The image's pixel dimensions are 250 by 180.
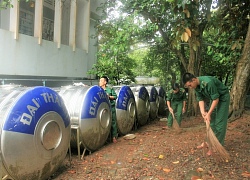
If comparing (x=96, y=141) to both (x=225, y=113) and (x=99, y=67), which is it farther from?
(x=99, y=67)

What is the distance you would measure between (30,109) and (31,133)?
1.09 ft

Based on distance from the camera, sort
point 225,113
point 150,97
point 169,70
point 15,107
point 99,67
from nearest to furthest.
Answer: point 15,107 → point 225,113 → point 150,97 → point 99,67 → point 169,70

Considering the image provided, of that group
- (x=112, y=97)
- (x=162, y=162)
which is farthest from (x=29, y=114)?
(x=112, y=97)

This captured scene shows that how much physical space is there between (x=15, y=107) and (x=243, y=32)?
7.29 meters

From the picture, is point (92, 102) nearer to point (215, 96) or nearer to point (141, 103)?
point (215, 96)

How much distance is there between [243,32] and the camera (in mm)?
7898

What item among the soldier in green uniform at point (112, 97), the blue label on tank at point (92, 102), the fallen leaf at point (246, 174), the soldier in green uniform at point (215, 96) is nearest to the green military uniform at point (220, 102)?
the soldier in green uniform at point (215, 96)

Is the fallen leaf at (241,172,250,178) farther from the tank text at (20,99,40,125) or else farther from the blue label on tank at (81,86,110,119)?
the tank text at (20,99,40,125)

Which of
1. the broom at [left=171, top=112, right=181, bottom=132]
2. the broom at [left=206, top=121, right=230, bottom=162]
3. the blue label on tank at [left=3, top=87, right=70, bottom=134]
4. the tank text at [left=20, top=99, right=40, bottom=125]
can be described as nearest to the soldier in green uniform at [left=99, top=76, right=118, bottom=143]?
the broom at [left=171, top=112, right=181, bottom=132]

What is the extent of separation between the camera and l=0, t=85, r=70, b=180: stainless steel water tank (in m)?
3.18

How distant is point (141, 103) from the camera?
8414 mm

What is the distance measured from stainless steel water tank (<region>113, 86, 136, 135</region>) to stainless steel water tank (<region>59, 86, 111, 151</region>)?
112 centimetres

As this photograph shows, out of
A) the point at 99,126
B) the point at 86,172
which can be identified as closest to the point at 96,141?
the point at 99,126

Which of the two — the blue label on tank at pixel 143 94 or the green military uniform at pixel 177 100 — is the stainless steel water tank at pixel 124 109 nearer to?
the blue label on tank at pixel 143 94
